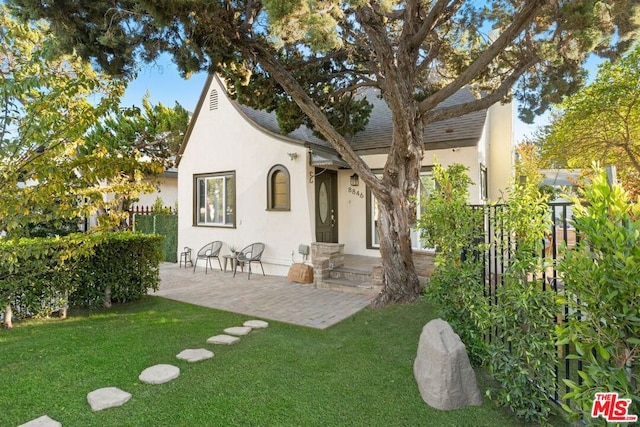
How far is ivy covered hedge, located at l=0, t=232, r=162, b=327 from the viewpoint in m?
5.84

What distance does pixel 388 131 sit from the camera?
11.8m

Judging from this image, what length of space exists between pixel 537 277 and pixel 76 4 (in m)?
7.88

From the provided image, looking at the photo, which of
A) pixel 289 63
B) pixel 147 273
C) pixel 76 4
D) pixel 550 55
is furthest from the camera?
pixel 289 63

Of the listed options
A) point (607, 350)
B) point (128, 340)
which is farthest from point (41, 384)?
point (607, 350)

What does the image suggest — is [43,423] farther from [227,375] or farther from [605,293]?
[605,293]

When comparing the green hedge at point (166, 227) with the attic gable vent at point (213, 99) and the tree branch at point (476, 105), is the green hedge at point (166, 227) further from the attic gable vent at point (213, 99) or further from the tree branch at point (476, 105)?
the tree branch at point (476, 105)

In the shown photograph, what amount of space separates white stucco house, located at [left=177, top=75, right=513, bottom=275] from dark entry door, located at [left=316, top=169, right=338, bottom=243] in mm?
32

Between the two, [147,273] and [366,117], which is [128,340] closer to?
[147,273]

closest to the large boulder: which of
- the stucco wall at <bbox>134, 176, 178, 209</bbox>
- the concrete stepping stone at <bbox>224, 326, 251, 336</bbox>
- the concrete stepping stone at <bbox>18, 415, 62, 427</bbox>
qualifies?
the concrete stepping stone at <bbox>224, 326, 251, 336</bbox>

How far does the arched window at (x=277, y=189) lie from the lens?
35.6ft

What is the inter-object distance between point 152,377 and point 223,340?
133 cm

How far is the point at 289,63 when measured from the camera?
28.5 ft

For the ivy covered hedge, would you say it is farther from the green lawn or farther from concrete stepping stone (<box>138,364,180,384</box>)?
concrete stepping stone (<box>138,364,180,384</box>)

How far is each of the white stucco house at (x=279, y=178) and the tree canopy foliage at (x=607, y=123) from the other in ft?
12.8
